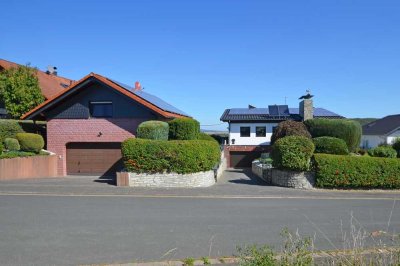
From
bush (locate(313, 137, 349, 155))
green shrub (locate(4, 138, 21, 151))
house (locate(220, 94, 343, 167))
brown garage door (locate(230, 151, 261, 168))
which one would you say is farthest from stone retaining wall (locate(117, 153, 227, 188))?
brown garage door (locate(230, 151, 261, 168))

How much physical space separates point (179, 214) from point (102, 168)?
43.3 ft

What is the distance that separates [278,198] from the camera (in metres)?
13.9

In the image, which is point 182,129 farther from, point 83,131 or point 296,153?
point 83,131

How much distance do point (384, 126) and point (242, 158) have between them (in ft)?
106

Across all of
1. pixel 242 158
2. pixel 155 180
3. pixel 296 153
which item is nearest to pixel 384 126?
pixel 242 158

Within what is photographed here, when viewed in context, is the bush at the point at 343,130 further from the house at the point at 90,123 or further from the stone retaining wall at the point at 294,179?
the house at the point at 90,123

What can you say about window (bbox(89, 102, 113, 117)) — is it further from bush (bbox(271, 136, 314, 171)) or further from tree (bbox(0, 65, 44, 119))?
bush (bbox(271, 136, 314, 171))

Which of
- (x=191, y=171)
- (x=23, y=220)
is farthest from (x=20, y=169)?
(x=23, y=220)

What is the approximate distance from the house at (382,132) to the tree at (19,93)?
4448cm

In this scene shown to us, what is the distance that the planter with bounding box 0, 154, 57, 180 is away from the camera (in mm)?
18469

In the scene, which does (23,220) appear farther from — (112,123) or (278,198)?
(112,123)

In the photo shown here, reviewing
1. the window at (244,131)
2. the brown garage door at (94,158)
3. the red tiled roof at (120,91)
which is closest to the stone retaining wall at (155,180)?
the red tiled roof at (120,91)

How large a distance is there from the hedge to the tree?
20.2 meters

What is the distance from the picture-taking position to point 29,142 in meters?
20.8
